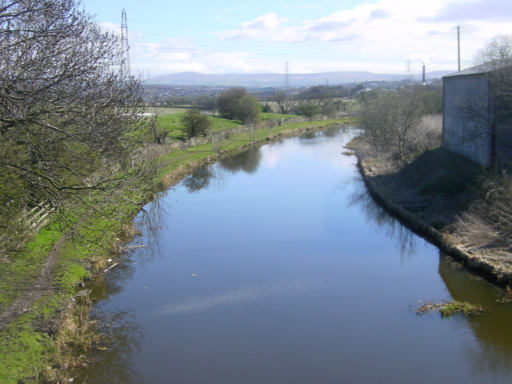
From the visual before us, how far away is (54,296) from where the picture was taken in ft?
35.1

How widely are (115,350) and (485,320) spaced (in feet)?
22.9

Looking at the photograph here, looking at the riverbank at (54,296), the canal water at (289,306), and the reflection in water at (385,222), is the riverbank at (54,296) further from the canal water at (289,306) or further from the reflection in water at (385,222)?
the reflection in water at (385,222)

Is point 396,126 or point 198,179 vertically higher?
point 396,126

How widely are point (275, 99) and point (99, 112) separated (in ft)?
221

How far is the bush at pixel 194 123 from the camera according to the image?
3828cm

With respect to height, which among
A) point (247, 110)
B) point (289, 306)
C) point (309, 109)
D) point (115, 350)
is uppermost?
point (309, 109)

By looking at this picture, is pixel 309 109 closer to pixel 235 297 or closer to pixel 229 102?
pixel 229 102

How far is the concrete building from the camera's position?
52.7 feet

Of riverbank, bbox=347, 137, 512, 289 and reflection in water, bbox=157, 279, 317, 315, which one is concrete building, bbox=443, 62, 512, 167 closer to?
riverbank, bbox=347, 137, 512, 289

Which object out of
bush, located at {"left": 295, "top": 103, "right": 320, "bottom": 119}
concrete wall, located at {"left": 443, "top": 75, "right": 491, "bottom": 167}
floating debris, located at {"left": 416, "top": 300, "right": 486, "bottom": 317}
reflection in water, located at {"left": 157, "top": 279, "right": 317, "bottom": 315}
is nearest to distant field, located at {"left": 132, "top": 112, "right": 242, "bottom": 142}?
bush, located at {"left": 295, "top": 103, "right": 320, "bottom": 119}

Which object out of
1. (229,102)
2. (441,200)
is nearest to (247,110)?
(229,102)

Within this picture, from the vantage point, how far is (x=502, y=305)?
11.1 meters

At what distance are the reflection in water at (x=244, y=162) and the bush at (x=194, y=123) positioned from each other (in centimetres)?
379

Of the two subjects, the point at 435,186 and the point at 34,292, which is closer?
the point at 34,292
